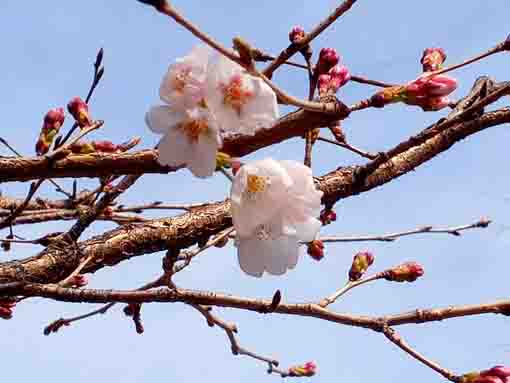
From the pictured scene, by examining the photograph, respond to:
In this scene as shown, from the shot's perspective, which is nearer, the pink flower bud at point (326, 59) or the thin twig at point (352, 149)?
the pink flower bud at point (326, 59)

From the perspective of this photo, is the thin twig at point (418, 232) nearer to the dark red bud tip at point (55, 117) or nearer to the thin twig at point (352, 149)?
the thin twig at point (352, 149)

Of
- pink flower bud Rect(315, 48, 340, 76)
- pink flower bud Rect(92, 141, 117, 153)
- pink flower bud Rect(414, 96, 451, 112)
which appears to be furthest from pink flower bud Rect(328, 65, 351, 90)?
pink flower bud Rect(92, 141, 117, 153)

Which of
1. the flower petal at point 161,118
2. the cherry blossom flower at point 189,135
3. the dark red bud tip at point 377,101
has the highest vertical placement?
the dark red bud tip at point 377,101

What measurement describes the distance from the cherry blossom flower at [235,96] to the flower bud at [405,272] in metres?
1.33

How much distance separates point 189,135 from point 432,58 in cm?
115

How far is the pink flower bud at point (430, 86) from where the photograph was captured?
140cm

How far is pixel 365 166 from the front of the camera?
2277 millimetres

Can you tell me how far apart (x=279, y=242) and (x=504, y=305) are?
67 centimetres

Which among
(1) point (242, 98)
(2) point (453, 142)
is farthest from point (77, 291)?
(2) point (453, 142)

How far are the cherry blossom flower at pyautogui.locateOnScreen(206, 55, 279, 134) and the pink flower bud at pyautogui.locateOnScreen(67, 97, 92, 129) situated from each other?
4.03ft

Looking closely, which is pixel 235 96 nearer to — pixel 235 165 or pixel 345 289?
pixel 235 165

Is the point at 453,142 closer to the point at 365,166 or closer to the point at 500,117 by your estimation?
the point at 500,117

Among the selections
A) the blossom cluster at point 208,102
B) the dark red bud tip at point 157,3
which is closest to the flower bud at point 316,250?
the blossom cluster at point 208,102

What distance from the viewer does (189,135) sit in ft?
4.20
